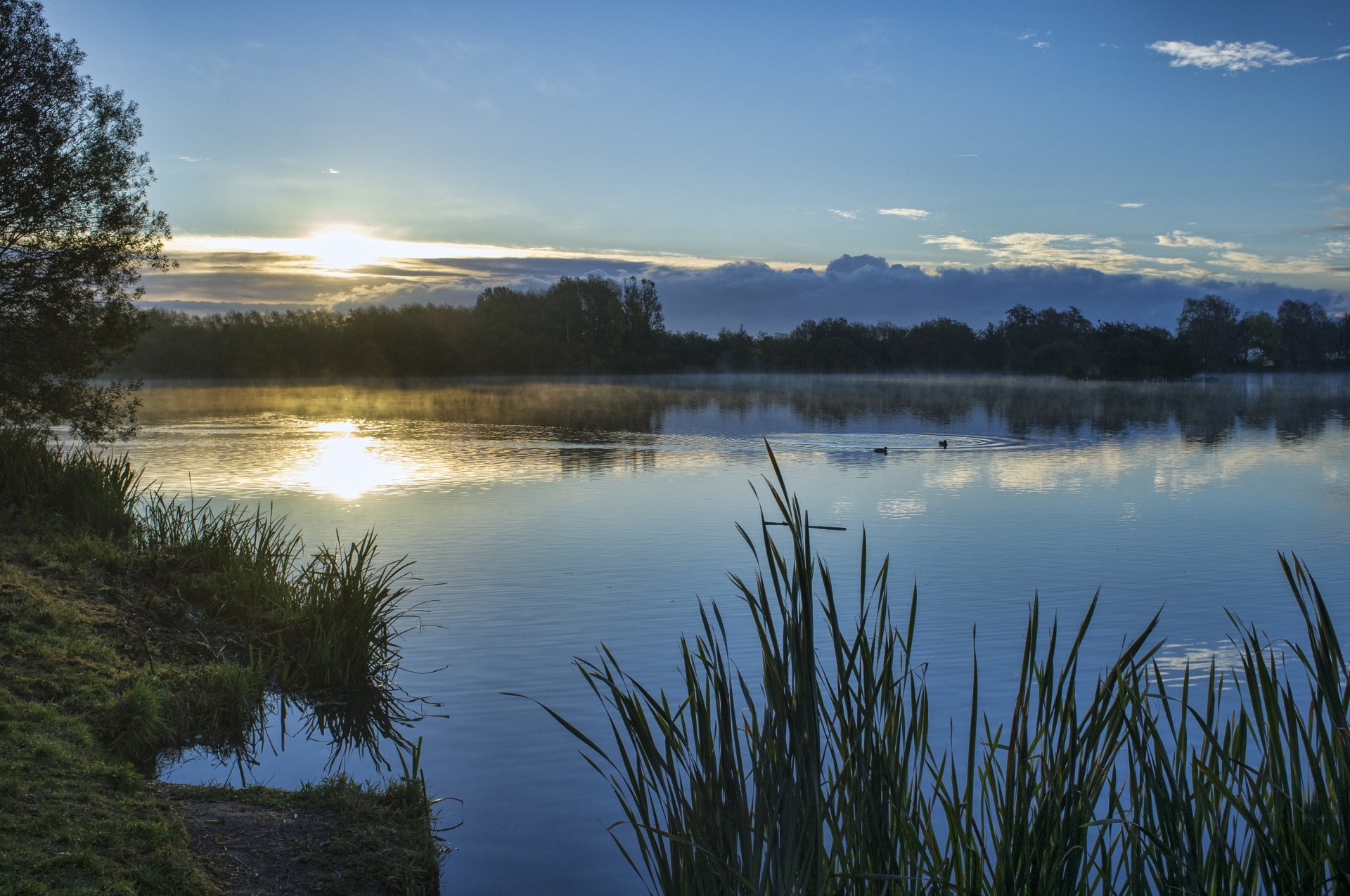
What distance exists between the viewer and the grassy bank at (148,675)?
4.03 meters

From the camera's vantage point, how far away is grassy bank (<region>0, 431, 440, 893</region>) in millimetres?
4027

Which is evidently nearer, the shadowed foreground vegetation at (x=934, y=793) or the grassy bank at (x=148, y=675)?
the shadowed foreground vegetation at (x=934, y=793)

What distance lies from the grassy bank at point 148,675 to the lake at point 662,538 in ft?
1.04

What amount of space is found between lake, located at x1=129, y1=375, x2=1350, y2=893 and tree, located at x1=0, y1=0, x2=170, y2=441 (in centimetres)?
234

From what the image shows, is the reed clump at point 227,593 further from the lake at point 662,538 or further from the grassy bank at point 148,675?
the lake at point 662,538

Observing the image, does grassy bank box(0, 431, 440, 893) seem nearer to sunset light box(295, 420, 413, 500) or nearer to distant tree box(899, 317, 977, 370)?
sunset light box(295, 420, 413, 500)

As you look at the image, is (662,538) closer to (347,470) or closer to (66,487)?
(66,487)

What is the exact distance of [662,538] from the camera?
1272 cm

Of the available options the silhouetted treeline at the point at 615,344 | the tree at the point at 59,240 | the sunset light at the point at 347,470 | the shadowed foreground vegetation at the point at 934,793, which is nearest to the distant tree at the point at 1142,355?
the silhouetted treeline at the point at 615,344

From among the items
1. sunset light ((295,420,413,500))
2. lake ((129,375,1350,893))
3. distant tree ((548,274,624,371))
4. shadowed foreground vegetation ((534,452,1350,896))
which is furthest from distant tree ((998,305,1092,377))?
shadowed foreground vegetation ((534,452,1350,896))

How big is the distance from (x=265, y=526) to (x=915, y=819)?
26.5 ft

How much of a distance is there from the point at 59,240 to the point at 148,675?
10.8m

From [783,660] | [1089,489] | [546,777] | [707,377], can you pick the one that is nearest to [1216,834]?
[783,660]

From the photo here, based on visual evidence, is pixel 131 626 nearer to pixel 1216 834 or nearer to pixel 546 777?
pixel 546 777
